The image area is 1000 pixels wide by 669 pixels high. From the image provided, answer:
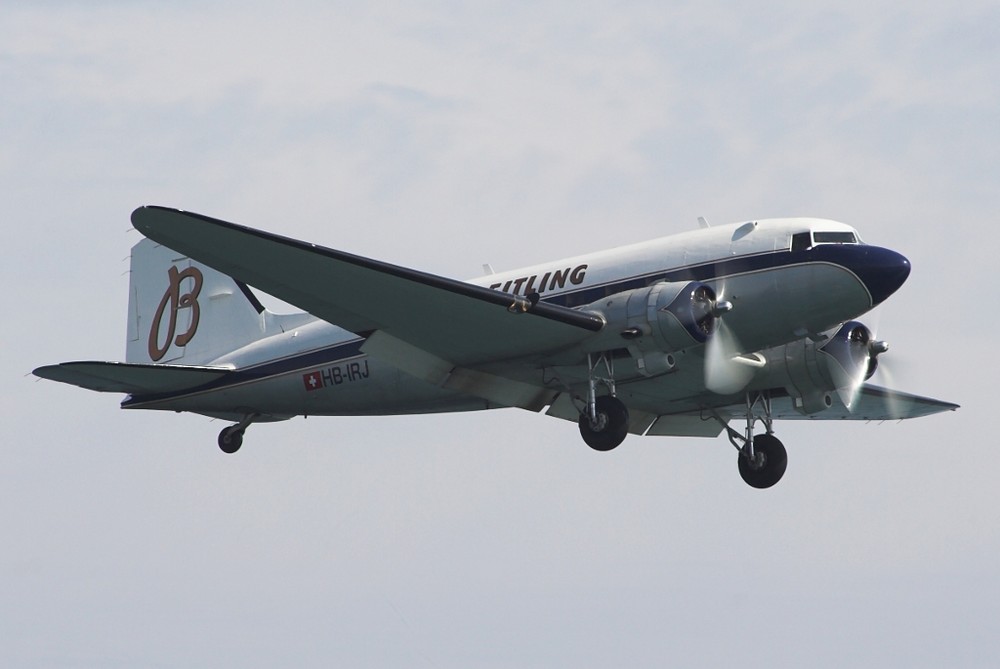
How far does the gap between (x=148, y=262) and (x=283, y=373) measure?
269 inches

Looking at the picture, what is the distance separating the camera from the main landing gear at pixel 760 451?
28703 millimetres

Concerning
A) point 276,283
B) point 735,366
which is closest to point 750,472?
point 735,366

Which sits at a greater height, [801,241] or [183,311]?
[183,311]

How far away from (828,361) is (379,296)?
29.8 ft

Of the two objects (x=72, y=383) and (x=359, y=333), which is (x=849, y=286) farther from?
(x=72, y=383)

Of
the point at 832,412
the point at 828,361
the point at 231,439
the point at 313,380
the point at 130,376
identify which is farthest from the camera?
the point at 832,412

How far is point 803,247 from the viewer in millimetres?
24750

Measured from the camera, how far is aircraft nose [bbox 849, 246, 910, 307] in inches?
959

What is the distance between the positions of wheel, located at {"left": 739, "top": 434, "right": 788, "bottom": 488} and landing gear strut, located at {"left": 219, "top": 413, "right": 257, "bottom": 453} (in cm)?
1074

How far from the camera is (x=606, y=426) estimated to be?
25.3m

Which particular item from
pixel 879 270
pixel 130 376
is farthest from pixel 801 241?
pixel 130 376

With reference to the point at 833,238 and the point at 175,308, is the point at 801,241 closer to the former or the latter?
the point at 833,238

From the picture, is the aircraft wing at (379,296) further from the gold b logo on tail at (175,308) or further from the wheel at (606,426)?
the gold b logo on tail at (175,308)

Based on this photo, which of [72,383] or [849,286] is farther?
[72,383]
